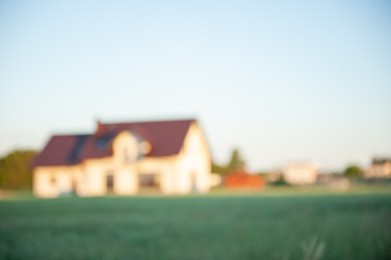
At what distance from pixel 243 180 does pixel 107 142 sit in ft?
32.4

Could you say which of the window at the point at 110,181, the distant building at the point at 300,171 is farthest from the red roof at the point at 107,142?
the distant building at the point at 300,171

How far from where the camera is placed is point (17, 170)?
24703mm

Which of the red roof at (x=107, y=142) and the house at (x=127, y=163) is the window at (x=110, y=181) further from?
the red roof at (x=107, y=142)

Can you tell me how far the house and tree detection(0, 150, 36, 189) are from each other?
0.56m

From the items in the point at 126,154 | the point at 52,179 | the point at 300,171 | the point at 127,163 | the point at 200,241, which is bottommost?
the point at 300,171

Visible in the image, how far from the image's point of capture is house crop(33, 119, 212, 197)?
2547cm

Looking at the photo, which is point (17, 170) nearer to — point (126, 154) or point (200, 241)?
point (126, 154)

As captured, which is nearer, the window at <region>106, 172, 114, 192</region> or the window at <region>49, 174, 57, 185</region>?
the window at <region>106, 172, 114, 192</region>

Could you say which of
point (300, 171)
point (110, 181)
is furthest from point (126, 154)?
point (300, 171)

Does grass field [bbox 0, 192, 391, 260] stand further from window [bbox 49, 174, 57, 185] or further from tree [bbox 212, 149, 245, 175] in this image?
tree [bbox 212, 149, 245, 175]

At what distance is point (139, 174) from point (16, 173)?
7.08 meters

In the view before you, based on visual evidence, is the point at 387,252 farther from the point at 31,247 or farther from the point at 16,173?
the point at 16,173

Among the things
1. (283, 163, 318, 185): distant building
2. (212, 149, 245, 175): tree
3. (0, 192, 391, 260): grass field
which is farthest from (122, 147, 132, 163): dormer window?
(0, 192, 391, 260): grass field

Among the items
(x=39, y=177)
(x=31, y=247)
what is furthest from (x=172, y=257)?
(x=39, y=177)
